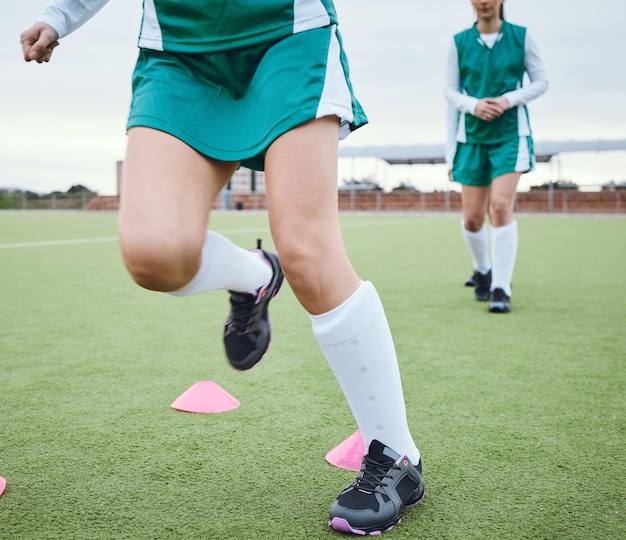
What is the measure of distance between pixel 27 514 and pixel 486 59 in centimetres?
433

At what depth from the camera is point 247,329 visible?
2.32 m

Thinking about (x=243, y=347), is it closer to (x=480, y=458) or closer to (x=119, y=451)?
(x=119, y=451)

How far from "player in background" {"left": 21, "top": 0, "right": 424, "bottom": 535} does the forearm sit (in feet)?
0.19

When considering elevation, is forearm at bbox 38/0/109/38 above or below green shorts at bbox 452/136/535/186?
above

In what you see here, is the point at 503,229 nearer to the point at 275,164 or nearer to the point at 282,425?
the point at 282,425

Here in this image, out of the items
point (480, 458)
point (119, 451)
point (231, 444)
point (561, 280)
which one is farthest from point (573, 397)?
point (561, 280)

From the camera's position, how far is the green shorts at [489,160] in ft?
16.1

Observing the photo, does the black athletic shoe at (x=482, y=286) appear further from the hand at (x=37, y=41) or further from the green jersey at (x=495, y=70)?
the hand at (x=37, y=41)

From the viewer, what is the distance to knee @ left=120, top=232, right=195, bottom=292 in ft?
5.65

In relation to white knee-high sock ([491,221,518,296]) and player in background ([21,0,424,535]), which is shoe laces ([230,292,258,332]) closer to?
player in background ([21,0,424,535])

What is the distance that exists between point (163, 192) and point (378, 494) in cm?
89

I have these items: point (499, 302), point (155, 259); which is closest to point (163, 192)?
point (155, 259)

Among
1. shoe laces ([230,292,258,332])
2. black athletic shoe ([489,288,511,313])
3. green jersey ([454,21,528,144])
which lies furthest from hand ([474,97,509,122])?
shoe laces ([230,292,258,332])

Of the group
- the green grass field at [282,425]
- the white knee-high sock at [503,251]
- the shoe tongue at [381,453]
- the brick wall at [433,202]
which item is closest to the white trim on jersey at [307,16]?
the shoe tongue at [381,453]
